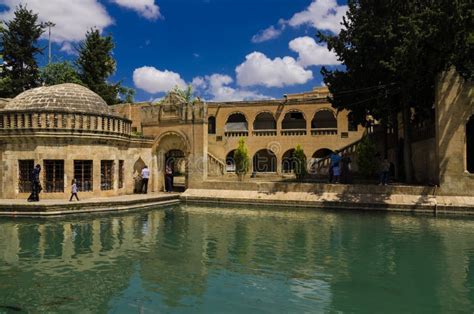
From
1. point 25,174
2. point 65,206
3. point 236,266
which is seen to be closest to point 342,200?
point 236,266

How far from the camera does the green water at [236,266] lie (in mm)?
6984

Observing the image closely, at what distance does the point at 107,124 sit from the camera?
65.2ft

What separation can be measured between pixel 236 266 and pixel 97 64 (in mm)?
35108

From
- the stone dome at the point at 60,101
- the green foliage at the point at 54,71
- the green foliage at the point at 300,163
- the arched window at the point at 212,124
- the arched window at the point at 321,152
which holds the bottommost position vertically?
the green foliage at the point at 300,163

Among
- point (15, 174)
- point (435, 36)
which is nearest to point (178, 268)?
point (15, 174)

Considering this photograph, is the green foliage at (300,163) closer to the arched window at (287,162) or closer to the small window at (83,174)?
the small window at (83,174)

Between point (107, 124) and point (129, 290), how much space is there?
13.8m

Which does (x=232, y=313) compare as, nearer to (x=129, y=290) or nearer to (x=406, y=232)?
(x=129, y=290)

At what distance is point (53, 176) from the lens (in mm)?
18531

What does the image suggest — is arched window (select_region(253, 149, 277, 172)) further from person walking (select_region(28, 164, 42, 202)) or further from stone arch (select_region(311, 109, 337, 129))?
person walking (select_region(28, 164, 42, 202))

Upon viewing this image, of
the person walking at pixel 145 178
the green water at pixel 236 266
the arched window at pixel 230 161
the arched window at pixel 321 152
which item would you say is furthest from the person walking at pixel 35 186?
the arched window at pixel 321 152

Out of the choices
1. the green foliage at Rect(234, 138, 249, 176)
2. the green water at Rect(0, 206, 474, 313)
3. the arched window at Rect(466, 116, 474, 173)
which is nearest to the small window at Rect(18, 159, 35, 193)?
the green water at Rect(0, 206, 474, 313)

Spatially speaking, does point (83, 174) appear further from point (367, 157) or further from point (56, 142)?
point (367, 157)

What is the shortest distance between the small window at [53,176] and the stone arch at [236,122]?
68.4 feet
